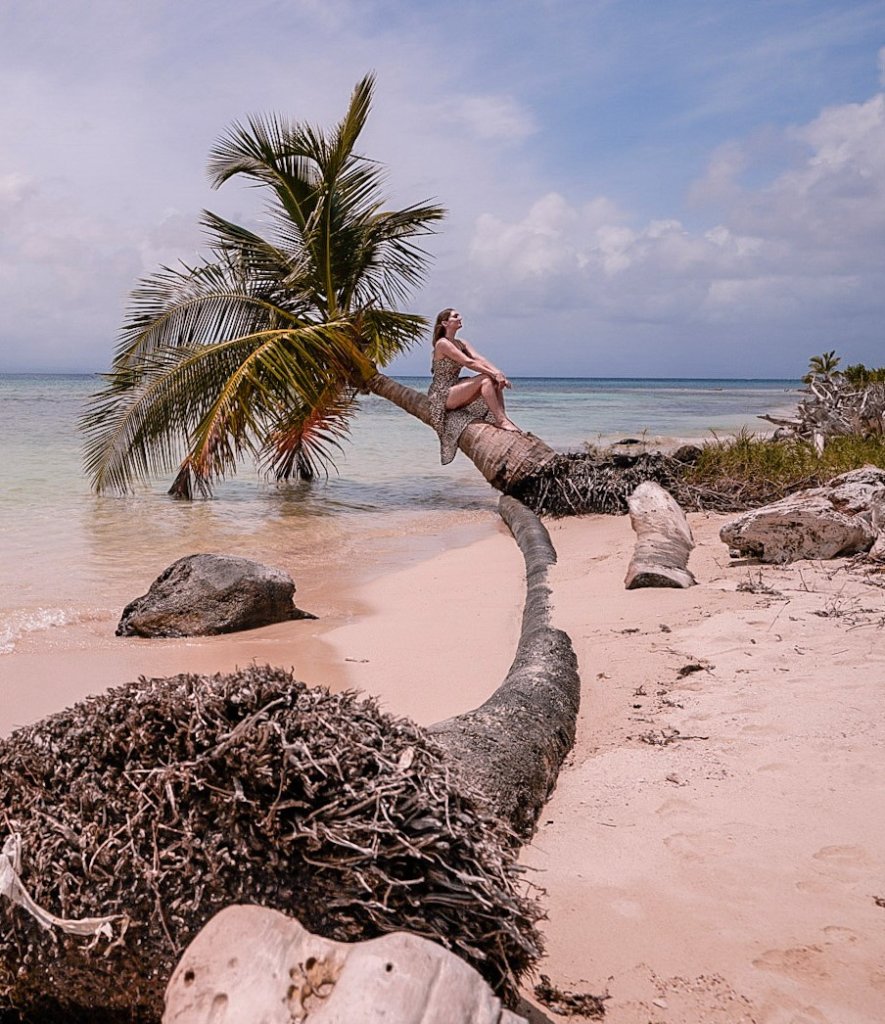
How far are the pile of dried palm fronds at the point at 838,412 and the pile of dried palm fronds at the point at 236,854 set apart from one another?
436 inches

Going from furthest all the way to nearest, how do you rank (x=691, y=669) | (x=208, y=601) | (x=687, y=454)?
(x=687, y=454) → (x=208, y=601) → (x=691, y=669)

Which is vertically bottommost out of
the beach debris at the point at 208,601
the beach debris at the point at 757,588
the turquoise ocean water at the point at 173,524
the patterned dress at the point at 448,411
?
the turquoise ocean water at the point at 173,524

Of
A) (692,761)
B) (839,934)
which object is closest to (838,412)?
(692,761)

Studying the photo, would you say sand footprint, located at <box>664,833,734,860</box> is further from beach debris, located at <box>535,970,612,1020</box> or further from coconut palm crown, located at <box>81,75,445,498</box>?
coconut palm crown, located at <box>81,75,445,498</box>

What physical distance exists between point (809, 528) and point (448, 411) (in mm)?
6359

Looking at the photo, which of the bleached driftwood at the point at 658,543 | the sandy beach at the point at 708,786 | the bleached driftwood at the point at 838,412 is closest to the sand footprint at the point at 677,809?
the sandy beach at the point at 708,786

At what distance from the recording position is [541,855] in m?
2.71

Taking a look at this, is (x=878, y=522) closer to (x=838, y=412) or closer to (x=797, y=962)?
(x=797, y=962)

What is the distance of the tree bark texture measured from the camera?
108 inches

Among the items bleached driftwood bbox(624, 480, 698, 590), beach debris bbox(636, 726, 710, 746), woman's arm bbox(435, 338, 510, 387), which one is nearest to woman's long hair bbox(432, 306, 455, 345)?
woman's arm bbox(435, 338, 510, 387)

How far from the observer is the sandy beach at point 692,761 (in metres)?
2.17

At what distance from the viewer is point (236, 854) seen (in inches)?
69.2

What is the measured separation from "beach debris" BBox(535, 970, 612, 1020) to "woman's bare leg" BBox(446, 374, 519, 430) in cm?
973

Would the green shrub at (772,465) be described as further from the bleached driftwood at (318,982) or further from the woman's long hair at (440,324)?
the bleached driftwood at (318,982)
